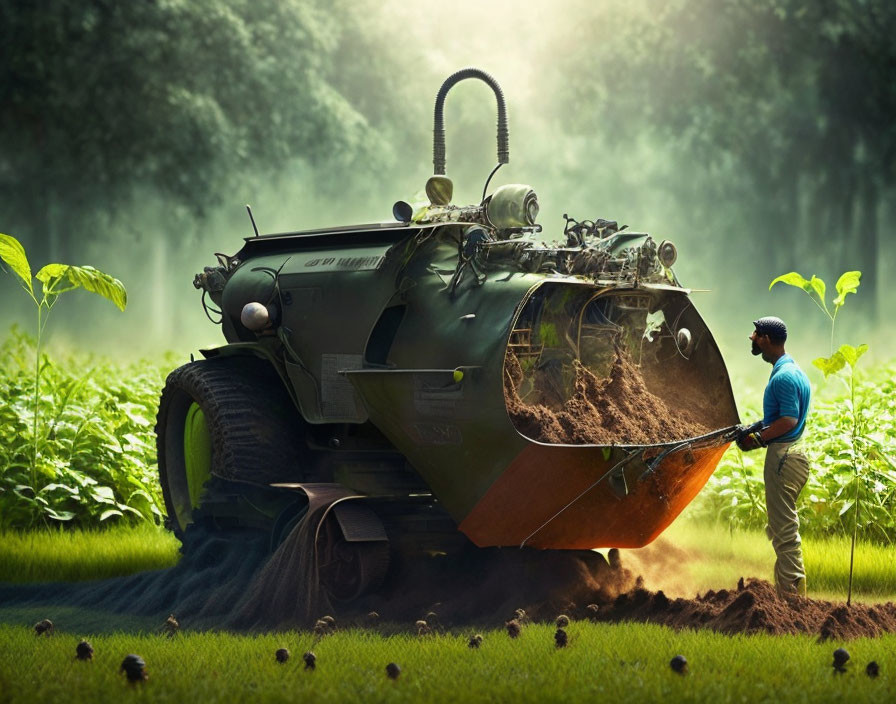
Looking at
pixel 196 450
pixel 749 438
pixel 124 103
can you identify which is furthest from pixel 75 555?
pixel 124 103

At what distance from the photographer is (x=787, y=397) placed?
25.5ft

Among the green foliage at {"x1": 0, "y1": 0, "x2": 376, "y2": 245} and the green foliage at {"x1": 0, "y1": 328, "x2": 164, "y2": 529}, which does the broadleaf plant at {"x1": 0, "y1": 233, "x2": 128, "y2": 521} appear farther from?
the green foliage at {"x1": 0, "y1": 0, "x2": 376, "y2": 245}

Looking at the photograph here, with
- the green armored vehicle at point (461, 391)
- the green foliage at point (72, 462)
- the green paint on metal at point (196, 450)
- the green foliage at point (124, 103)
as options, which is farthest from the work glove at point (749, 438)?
the green foliage at point (124, 103)

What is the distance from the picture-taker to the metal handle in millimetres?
9414

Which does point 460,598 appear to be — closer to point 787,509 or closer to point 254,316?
point 787,509

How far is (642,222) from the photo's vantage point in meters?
24.9

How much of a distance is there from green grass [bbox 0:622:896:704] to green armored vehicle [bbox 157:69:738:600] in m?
0.84

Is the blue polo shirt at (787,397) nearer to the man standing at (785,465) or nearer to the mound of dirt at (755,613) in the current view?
the man standing at (785,465)

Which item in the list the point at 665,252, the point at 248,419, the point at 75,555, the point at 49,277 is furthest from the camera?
the point at 49,277

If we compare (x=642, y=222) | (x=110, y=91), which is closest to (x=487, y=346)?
(x=642, y=222)

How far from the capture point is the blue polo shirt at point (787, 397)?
7750 mm

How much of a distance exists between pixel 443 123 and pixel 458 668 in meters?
4.55

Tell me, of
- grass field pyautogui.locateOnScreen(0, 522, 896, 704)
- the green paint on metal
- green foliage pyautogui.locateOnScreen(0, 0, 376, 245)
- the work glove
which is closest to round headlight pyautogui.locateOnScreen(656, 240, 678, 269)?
the work glove

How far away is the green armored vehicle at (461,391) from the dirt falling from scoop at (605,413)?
0.04 ft
